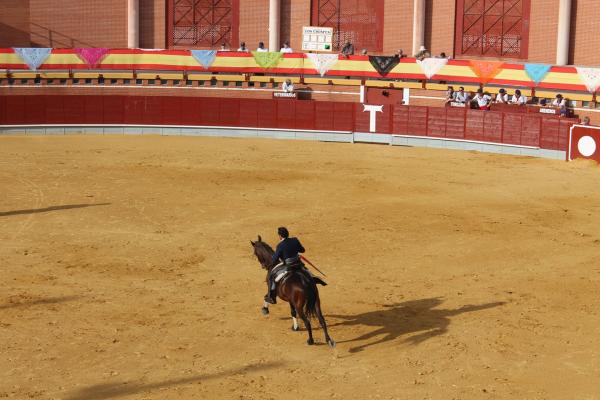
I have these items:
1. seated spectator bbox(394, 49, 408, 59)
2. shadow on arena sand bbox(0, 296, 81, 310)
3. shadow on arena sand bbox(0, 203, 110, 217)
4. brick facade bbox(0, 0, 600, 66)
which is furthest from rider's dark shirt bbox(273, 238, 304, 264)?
brick facade bbox(0, 0, 600, 66)

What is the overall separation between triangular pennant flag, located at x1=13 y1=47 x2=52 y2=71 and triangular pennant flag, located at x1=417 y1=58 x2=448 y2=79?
15237 mm

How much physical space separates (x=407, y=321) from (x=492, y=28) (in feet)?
95.6

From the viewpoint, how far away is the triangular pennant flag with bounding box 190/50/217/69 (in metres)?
41.6

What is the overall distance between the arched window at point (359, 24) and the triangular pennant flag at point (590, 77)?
401 inches

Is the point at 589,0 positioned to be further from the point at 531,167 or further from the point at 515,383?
the point at 515,383

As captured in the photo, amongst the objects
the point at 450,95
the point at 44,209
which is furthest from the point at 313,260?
the point at 450,95

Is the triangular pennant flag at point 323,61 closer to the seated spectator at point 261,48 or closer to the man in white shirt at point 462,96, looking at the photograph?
the seated spectator at point 261,48

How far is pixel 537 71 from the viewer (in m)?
37.6

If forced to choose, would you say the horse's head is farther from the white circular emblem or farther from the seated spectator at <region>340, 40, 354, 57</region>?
the seated spectator at <region>340, 40, 354, 57</region>

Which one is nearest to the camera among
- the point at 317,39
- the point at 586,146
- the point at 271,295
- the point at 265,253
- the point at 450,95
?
the point at 271,295

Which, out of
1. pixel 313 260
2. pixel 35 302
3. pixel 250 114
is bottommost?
pixel 35 302

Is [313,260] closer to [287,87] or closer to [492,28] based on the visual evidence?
[287,87]

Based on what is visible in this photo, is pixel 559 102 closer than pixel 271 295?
No

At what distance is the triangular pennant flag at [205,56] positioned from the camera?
41625 millimetres
